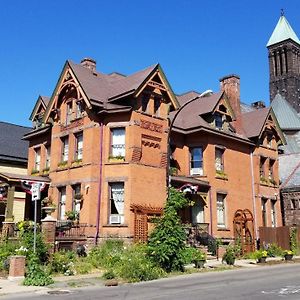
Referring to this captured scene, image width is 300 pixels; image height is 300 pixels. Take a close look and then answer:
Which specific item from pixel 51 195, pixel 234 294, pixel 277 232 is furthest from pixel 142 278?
pixel 277 232

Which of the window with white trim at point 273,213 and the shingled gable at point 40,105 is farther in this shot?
the window with white trim at point 273,213

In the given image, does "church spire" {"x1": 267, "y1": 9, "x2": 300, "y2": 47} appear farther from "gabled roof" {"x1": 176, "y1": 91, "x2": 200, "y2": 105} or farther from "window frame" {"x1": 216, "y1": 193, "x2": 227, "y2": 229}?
"window frame" {"x1": 216, "y1": 193, "x2": 227, "y2": 229}

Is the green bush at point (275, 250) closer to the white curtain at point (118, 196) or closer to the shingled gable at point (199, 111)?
the shingled gable at point (199, 111)

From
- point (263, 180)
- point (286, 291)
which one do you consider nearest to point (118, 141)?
point (263, 180)

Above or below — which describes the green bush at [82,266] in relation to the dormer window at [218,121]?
below

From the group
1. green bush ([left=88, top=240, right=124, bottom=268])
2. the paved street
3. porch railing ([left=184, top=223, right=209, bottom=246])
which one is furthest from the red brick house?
the paved street

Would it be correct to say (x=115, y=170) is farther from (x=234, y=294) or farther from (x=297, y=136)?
(x=297, y=136)

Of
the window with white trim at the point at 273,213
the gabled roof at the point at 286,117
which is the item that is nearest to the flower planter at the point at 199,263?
the window with white trim at the point at 273,213

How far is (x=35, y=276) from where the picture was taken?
15.9 metres

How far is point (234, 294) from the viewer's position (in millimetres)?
12688

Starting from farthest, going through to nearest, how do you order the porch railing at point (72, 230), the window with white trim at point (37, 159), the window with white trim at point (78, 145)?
1. the window with white trim at point (37, 159)
2. the window with white trim at point (78, 145)
3. the porch railing at point (72, 230)

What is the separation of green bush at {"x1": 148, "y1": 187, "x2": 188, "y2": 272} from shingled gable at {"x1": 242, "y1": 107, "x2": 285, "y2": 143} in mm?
16404

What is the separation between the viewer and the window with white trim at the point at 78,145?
90.8 feet

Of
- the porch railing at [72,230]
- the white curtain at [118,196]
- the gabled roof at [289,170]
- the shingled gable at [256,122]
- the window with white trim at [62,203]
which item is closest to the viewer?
the porch railing at [72,230]
